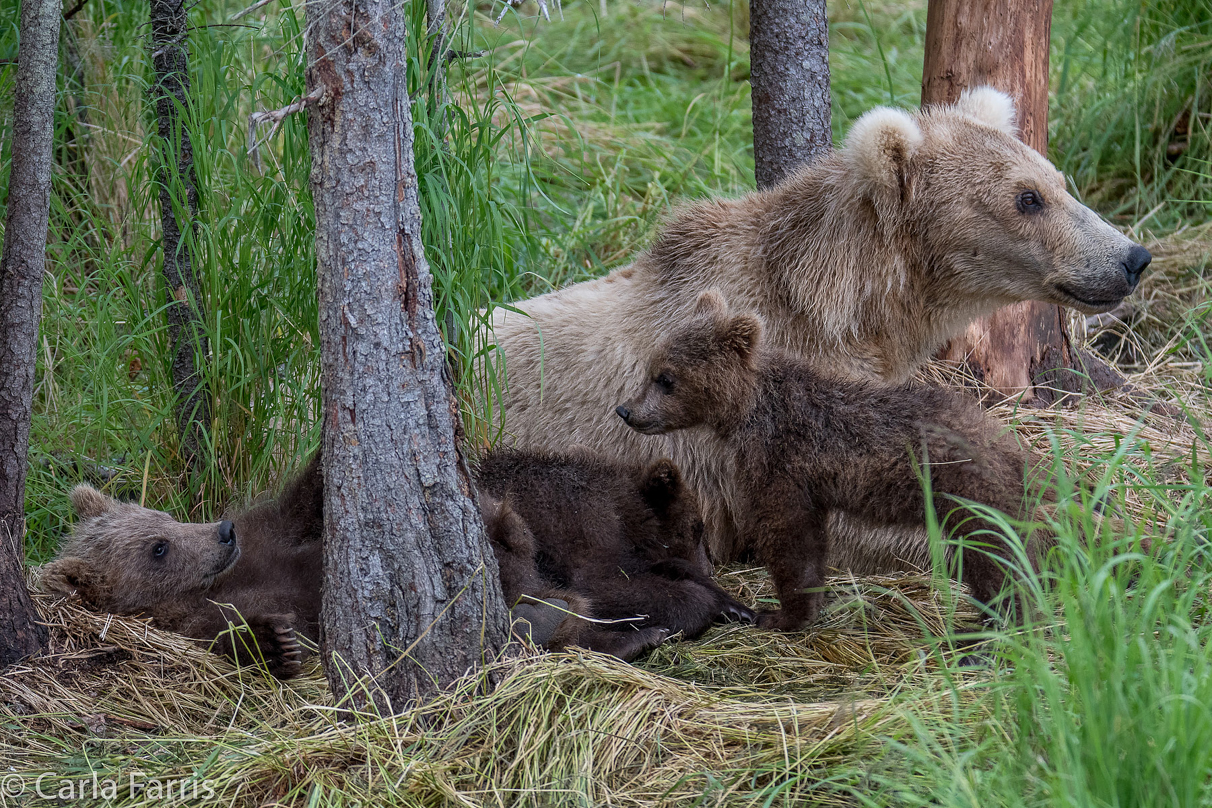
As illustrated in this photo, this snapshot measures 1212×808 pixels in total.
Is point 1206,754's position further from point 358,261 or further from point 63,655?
point 63,655

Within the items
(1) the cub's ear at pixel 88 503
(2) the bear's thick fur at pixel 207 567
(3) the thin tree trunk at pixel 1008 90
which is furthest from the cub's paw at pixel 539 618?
(3) the thin tree trunk at pixel 1008 90

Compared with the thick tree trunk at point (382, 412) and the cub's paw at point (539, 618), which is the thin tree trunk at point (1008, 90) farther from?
the thick tree trunk at point (382, 412)

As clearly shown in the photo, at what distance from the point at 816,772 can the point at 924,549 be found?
1723 mm

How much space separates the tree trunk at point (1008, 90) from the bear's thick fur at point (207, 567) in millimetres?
3014

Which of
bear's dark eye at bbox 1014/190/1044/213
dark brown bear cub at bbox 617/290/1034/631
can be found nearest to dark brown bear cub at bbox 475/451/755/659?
dark brown bear cub at bbox 617/290/1034/631

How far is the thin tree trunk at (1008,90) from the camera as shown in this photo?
486cm

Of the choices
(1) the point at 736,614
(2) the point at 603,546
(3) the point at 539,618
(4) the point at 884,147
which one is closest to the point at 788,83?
(4) the point at 884,147

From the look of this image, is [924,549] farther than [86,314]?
No

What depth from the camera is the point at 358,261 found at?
278cm

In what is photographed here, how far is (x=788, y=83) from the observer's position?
16.5 ft

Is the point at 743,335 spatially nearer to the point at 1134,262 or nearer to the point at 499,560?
the point at 499,560

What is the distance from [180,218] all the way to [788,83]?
2711mm

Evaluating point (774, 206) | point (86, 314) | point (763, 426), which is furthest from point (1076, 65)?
point (86, 314)

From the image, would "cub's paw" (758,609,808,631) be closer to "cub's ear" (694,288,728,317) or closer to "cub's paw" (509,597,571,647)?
"cub's paw" (509,597,571,647)
